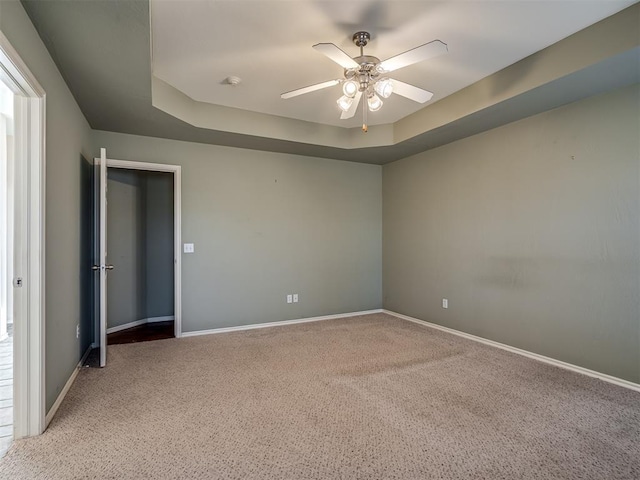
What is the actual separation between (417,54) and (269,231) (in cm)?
306

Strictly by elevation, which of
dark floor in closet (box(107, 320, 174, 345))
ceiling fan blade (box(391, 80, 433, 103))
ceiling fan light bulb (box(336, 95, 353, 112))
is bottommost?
dark floor in closet (box(107, 320, 174, 345))

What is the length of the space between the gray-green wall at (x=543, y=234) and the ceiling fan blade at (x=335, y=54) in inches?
87.0

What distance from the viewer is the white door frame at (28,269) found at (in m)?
1.97

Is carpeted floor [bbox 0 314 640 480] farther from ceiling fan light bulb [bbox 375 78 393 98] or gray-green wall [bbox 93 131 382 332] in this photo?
ceiling fan light bulb [bbox 375 78 393 98]

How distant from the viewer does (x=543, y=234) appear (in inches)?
130

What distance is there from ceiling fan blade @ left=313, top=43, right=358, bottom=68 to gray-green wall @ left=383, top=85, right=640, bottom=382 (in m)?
2.21

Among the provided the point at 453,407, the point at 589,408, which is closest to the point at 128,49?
the point at 453,407

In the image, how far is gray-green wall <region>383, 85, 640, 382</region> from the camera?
277 cm

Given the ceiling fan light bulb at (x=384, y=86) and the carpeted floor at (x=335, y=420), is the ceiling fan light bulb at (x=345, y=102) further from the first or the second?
the carpeted floor at (x=335, y=420)

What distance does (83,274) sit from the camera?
3.31 m

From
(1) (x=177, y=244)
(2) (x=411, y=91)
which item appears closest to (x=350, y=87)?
(2) (x=411, y=91)

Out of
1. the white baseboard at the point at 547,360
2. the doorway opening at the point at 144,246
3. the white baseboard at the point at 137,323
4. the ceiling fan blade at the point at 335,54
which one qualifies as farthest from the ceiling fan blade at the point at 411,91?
the white baseboard at the point at 137,323

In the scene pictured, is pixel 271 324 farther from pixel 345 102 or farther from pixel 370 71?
pixel 370 71

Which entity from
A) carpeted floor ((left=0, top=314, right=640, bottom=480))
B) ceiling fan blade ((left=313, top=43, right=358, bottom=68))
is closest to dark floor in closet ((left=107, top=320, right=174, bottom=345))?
carpeted floor ((left=0, top=314, right=640, bottom=480))
